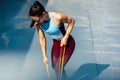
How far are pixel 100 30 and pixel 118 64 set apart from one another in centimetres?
211

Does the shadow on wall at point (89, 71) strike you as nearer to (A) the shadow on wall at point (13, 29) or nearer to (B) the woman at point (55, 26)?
(B) the woman at point (55, 26)

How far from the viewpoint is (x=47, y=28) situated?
526 cm

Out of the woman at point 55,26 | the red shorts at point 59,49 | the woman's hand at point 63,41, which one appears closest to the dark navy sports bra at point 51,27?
the woman at point 55,26

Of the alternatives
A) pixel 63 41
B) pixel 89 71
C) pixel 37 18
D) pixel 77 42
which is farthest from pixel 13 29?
pixel 37 18

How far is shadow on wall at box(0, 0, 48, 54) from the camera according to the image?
830cm

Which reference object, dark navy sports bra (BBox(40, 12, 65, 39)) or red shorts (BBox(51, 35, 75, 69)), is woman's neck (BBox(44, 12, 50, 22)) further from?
red shorts (BBox(51, 35, 75, 69))

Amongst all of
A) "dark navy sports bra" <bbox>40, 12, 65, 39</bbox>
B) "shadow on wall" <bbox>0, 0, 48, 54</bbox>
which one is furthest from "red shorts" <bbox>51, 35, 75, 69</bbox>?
"shadow on wall" <bbox>0, 0, 48, 54</bbox>

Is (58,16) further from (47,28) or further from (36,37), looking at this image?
(36,37)

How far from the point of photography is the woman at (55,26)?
4914mm

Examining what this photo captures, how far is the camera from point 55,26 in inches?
206

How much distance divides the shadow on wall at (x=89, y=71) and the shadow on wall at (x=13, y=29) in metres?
1.70

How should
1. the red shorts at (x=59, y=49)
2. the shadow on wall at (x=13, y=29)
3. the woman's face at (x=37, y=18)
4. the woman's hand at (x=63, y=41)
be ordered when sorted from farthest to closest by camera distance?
the shadow on wall at (x=13, y=29) < the red shorts at (x=59, y=49) < the woman's hand at (x=63, y=41) < the woman's face at (x=37, y=18)

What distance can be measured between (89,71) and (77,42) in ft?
5.32

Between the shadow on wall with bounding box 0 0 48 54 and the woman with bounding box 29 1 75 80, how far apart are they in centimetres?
247
